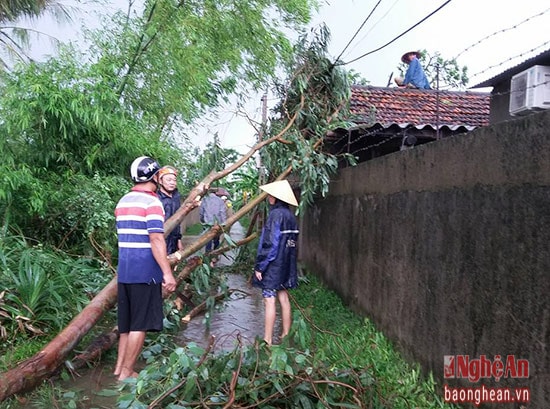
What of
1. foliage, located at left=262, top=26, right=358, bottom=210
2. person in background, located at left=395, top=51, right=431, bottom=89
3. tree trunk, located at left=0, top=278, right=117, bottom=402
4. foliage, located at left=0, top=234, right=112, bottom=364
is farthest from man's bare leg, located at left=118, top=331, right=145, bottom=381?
person in background, located at left=395, top=51, right=431, bottom=89

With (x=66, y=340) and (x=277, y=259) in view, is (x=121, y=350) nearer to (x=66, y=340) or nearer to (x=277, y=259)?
(x=66, y=340)

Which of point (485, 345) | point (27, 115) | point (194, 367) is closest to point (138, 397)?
point (194, 367)

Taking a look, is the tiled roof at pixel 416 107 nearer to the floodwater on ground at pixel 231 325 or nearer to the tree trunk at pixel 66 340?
the floodwater on ground at pixel 231 325

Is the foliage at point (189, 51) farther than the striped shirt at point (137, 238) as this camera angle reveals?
Yes

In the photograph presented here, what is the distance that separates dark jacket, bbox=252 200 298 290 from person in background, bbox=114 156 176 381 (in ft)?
4.48

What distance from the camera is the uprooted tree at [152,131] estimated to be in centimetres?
667

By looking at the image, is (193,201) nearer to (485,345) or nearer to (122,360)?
(122,360)

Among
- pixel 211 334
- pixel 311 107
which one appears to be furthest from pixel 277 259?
pixel 311 107

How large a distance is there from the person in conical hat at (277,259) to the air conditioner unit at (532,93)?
2744 mm

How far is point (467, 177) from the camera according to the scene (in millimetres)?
3627

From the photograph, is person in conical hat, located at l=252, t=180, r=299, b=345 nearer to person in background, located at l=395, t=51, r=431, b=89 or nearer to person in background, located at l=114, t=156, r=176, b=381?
person in background, located at l=114, t=156, r=176, b=381

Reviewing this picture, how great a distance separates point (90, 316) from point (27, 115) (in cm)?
300

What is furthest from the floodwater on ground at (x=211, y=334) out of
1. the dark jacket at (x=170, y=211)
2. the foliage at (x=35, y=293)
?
the dark jacket at (x=170, y=211)

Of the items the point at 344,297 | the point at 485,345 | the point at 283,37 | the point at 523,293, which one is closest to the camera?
the point at 523,293
